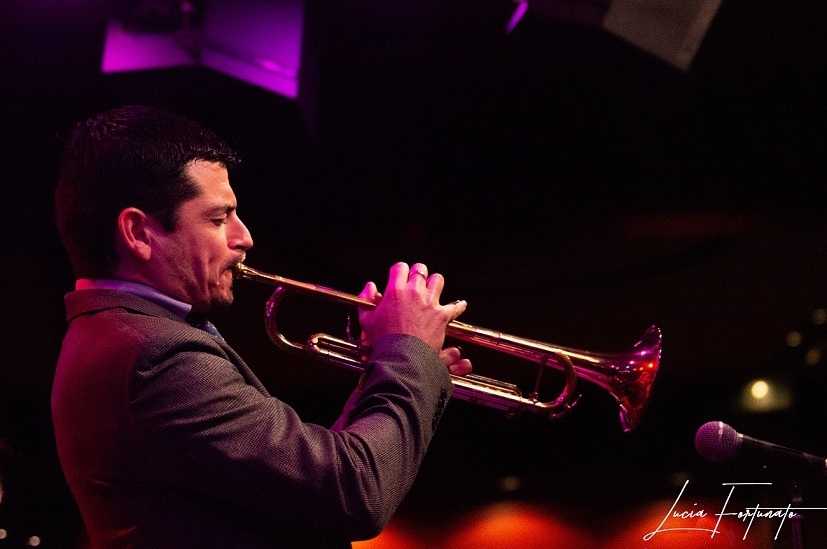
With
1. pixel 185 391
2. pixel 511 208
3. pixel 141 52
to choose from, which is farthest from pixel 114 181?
pixel 511 208

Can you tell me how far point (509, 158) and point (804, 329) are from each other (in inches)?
103

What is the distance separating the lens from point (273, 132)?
3.99 metres

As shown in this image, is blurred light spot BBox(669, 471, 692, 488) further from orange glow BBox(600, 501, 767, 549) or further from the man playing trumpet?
the man playing trumpet

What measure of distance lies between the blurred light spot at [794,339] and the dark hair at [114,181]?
5074mm

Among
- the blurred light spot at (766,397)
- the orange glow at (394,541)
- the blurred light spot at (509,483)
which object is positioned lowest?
the orange glow at (394,541)

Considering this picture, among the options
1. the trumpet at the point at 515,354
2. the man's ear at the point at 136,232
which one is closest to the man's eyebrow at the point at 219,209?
the man's ear at the point at 136,232

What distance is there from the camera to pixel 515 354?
2.69m

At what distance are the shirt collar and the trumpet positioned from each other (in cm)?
51

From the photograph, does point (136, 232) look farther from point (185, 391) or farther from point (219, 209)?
point (185, 391)

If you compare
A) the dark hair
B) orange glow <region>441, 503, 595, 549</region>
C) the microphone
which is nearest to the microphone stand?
the microphone

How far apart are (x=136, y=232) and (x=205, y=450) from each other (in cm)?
56

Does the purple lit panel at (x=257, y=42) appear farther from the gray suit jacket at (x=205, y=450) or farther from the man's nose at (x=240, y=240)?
the gray suit jacket at (x=205, y=450)

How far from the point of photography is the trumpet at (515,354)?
2488 millimetres

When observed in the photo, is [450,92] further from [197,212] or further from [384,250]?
[197,212]
